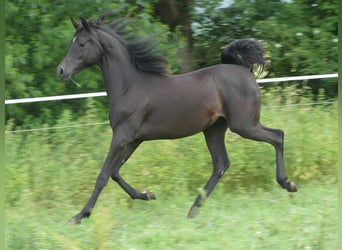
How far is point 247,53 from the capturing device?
6.93 metres

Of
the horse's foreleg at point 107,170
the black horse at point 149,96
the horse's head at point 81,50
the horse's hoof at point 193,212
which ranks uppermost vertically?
the horse's head at point 81,50

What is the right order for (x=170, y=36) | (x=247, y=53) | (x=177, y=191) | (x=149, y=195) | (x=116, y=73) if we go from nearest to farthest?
(x=116, y=73)
(x=149, y=195)
(x=247, y=53)
(x=177, y=191)
(x=170, y=36)

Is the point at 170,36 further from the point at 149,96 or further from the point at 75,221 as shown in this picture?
the point at 75,221

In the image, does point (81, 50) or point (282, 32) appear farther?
point (282, 32)

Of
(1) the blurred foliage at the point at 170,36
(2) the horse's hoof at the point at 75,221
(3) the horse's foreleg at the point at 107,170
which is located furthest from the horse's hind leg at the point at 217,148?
(1) the blurred foliage at the point at 170,36

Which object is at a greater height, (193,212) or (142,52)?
(142,52)

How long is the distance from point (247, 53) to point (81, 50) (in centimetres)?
161

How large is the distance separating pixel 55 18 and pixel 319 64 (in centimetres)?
431

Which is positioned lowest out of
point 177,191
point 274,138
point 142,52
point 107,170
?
point 177,191

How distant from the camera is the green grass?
5523 millimetres

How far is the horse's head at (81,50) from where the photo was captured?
20.9 feet

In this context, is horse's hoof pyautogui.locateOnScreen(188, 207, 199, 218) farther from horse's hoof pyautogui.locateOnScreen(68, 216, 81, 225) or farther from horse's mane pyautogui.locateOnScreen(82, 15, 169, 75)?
horse's mane pyautogui.locateOnScreen(82, 15, 169, 75)

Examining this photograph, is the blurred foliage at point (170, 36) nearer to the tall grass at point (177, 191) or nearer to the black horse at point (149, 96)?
the tall grass at point (177, 191)

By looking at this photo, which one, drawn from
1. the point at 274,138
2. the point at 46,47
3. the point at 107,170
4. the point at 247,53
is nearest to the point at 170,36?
the point at 46,47
